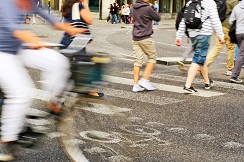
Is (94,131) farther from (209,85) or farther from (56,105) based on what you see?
(209,85)

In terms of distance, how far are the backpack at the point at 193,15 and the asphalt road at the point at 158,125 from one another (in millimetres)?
1199

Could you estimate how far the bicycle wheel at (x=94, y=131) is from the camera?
13.5ft

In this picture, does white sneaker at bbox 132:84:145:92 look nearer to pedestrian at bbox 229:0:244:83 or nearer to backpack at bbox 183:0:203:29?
backpack at bbox 183:0:203:29

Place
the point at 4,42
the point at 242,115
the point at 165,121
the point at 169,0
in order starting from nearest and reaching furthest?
1. the point at 4,42
2. the point at 165,121
3. the point at 242,115
4. the point at 169,0

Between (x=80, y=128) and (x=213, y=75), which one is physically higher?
(x=80, y=128)

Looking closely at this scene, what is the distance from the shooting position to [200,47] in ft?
27.1

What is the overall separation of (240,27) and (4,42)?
681 cm

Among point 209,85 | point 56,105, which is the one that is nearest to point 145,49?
point 209,85

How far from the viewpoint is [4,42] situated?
3920mm

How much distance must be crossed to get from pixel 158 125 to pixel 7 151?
269cm

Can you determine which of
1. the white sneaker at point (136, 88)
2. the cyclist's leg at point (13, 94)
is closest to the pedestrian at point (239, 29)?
the white sneaker at point (136, 88)

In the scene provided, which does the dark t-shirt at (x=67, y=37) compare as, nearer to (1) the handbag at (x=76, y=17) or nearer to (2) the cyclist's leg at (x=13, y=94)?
(1) the handbag at (x=76, y=17)

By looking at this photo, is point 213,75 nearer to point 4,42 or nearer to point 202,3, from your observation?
point 202,3

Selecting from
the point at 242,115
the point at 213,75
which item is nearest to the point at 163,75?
the point at 213,75
